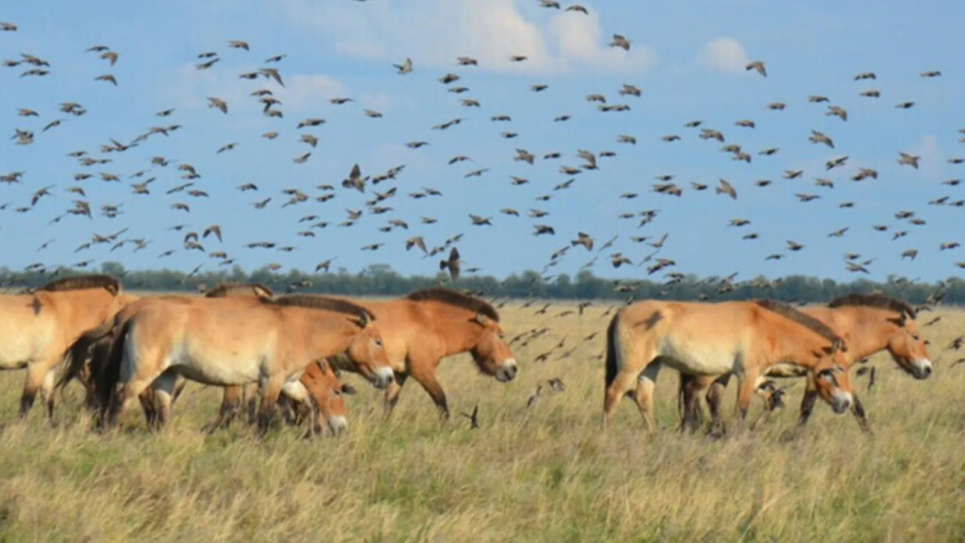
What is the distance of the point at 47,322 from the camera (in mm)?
14609

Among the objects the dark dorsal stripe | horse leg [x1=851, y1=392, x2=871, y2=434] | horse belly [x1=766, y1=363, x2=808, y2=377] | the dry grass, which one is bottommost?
the dry grass

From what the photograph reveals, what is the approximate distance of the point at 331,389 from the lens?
13812mm

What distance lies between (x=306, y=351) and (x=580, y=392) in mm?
6284

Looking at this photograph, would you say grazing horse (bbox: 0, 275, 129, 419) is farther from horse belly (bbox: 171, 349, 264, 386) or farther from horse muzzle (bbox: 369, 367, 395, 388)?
horse muzzle (bbox: 369, 367, 395, 388)

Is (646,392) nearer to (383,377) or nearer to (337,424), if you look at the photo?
(383,377)

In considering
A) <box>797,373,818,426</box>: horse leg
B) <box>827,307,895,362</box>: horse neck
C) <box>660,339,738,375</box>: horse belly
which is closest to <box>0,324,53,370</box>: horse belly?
<box>660,339,738,375</box>: horse belly

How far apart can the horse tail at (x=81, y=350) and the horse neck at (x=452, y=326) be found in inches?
140

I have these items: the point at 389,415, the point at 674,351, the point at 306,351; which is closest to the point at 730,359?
the point at 674,351

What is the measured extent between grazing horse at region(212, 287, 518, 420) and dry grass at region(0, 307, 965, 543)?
4.16ft

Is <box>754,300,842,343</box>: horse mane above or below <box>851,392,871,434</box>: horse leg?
above

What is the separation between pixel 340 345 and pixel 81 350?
256 cm

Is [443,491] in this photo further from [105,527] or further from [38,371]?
[38,371]

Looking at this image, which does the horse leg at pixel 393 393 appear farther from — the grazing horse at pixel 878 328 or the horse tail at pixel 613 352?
the grazing horse at pixel 878 328

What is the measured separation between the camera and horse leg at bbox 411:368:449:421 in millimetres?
15383
